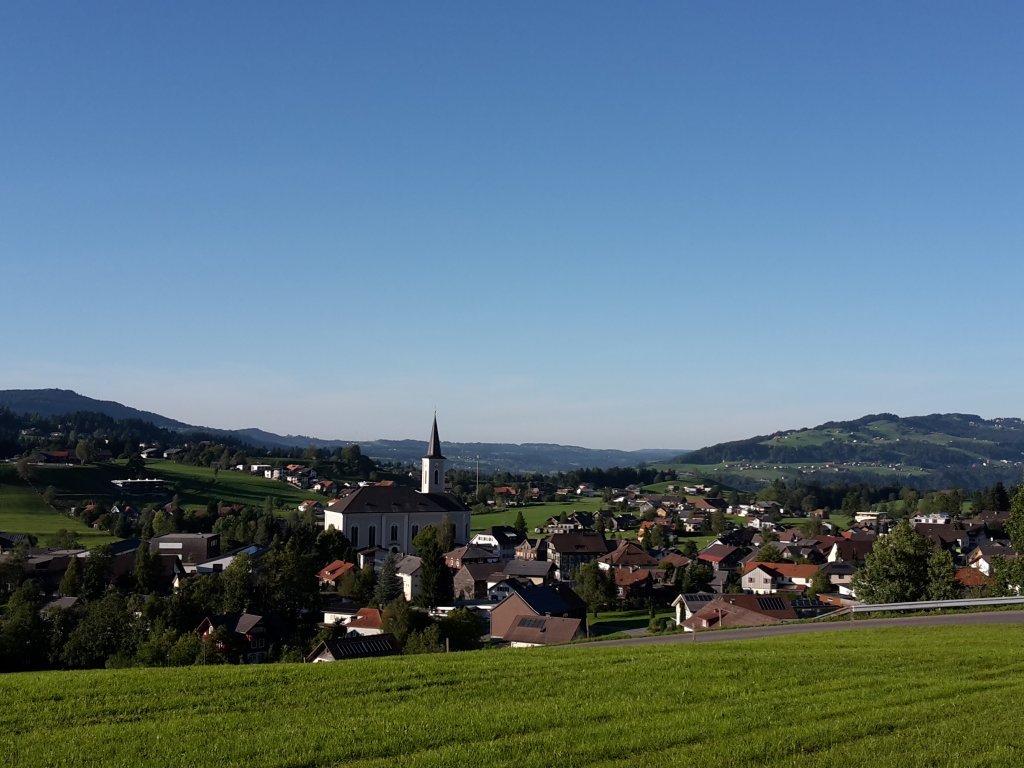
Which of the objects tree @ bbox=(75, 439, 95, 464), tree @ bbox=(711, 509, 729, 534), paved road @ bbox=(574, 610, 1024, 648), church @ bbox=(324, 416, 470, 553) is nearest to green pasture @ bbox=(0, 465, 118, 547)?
tree @ bbox=(75, 439, 95, 464)

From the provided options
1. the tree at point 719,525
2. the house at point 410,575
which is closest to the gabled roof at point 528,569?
the house at point 410,575

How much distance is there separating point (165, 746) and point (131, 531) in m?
101

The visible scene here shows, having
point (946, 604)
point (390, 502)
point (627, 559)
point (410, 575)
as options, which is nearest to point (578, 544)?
point (627, 559)

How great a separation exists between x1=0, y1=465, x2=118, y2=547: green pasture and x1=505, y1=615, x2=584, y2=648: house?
201 ft

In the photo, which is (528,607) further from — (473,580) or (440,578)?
(473,580)

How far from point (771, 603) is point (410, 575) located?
33.7m

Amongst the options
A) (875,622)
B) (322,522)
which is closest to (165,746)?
(875,622)

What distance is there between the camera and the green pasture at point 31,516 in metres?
101

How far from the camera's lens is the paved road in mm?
25344

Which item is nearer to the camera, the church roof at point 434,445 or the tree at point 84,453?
the church roof at point 434,445

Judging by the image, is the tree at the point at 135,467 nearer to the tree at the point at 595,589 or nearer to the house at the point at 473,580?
the house at the point at 473,580

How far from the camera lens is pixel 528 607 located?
53.1 m

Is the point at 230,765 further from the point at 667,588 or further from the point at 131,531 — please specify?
the point at 131,531

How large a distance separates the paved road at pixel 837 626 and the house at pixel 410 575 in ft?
147
